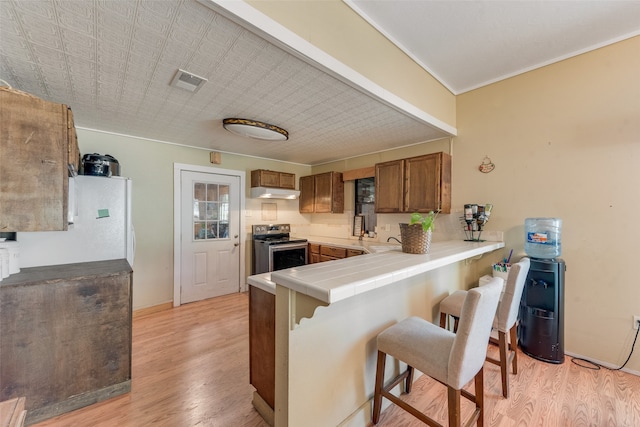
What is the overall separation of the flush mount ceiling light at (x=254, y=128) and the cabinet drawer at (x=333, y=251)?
6.17ft

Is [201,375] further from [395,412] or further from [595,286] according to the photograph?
[595,286]

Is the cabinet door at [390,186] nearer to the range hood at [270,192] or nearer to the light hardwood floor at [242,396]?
the range hood at [270,192]

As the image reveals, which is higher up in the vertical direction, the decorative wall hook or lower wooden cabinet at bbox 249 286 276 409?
the decorative wall hook

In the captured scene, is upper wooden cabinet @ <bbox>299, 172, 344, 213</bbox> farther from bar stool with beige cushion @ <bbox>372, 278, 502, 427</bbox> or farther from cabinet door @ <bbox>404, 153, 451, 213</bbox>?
bar stool with beige cushion @ <bbox>372, 278, 502, 427</bbox>

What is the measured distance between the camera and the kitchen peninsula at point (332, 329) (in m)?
1.18

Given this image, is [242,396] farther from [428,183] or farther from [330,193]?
[330,193]

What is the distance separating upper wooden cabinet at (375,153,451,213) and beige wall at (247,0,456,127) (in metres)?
0.70

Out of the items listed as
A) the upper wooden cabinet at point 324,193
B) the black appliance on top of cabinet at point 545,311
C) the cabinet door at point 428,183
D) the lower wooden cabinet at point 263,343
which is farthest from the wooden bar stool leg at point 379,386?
the upper wooden cabinet at point 324,193

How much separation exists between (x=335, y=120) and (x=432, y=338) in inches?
85.2

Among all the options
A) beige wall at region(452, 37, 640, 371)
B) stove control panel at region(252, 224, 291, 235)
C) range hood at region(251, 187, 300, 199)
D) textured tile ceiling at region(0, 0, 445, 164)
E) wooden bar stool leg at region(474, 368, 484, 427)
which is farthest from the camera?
stove control panel at region(252, 224, 291, 235)

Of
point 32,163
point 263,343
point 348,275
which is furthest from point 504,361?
point 32,163

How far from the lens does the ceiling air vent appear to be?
5.89ft

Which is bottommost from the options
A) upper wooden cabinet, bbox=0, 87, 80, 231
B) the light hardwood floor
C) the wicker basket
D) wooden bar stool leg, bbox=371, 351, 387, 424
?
the light hardwood floor

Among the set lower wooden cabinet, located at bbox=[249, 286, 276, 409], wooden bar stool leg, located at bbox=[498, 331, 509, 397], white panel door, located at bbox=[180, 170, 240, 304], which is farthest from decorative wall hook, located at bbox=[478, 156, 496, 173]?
white panel door, located at bbox=[180, 170, 240, 304]
